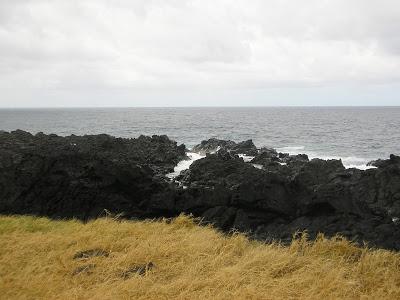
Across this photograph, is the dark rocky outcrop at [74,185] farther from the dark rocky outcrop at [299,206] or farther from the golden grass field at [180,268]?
the golden grass field at [180,268]

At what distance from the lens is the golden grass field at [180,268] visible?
719 cm

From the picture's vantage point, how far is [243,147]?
43.1 m

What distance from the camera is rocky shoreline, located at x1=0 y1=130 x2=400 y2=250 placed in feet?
46.4

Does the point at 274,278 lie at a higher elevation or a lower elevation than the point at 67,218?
higher

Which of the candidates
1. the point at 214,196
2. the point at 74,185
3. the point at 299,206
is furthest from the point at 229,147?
the point at 299,206

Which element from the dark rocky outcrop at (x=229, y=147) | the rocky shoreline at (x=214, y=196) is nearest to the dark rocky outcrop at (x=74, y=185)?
the rocky shoreline at (x=214, y=196)

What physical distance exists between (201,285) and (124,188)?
1068cm

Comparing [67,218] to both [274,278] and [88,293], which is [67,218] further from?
[274,278]

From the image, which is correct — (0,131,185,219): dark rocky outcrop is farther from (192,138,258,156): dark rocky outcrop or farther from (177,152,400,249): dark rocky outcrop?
(192,138,258,156): dark rocky outcrop

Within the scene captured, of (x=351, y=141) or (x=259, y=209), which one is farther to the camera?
(x=351, y=141)

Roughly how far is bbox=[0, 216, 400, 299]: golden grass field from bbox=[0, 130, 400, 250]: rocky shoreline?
140 inches

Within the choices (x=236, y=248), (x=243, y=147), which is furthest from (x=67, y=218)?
(x=243, y=147)

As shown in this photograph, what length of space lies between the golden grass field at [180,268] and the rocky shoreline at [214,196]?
3560 mm

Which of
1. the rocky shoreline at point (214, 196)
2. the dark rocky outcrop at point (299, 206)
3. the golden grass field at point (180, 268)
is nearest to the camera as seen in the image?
the golden grass field at point (180, 268)
